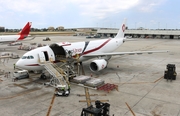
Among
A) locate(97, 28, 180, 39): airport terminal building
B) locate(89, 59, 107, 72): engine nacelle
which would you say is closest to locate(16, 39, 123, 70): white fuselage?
locate(89, 59, 107, 72): engine nacelle

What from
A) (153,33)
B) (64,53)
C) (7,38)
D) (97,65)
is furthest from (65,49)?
(153,33)

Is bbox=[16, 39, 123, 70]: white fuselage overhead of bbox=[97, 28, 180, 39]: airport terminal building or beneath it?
beneath

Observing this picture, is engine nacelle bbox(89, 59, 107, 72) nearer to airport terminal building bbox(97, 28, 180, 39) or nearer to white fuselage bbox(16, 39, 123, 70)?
white fuselage bbox(16, 39, 123, 70)

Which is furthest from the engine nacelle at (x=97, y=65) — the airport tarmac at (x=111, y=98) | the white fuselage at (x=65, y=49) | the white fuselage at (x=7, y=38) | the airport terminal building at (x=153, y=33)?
the airport terminal building at (x=153, y=33)

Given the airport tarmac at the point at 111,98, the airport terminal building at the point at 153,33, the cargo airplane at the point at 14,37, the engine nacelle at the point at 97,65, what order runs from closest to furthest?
1. the airport tarmac at the point at 111,98
2. the engine nacelle at the point at 97,65
3. the cargo airplane at the point at 14,37
4. the airport terminal building at the point at 153,33

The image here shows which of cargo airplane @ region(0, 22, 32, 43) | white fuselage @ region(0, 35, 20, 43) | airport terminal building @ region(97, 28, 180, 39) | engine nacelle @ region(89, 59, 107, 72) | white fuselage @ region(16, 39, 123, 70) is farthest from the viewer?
Answer: airport terminal building @ region(97, 28, 180, 39)

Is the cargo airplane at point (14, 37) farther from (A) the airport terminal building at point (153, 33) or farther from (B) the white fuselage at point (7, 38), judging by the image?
(A) the airport terminal building at point (153, 33)

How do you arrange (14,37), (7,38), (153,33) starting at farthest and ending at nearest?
(153,33) → (14,37) → (7,38)

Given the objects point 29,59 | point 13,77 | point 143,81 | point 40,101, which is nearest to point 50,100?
point 40,101

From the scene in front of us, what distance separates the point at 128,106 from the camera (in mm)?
12305

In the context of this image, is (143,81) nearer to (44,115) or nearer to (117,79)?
(117,79)

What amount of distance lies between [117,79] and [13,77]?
11.6 metres

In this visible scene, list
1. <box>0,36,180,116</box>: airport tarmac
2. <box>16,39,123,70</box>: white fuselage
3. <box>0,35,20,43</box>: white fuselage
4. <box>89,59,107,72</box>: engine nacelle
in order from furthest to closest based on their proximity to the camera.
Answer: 1. <box>0,35,20,43</box>: white fuselage
2. <box>89,59,107,72</box>: engine nacelle
3. <box>16,39,123,70</box>: white fuselage
4. <box>0,36,180,116</box>: airport tarmac

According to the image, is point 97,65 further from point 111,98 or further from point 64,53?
point 111,98
